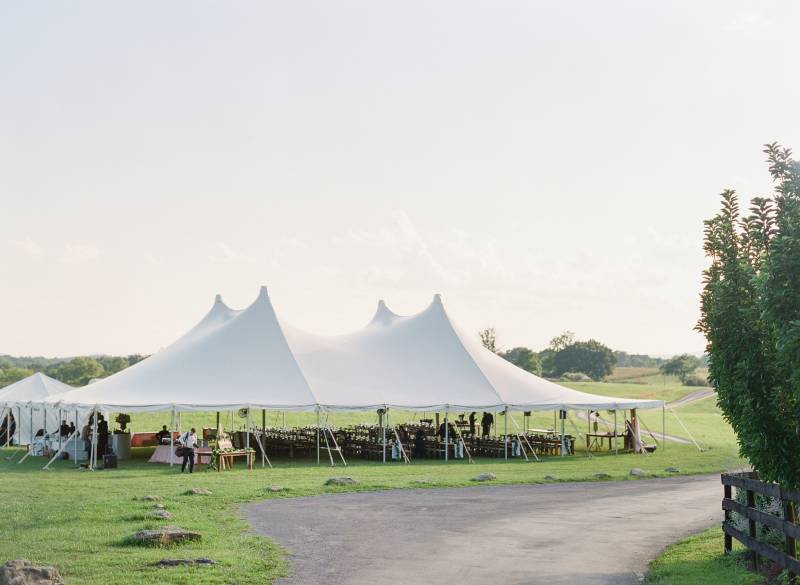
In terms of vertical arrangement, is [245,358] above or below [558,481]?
above

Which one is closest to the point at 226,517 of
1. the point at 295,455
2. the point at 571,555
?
the point at 571,555

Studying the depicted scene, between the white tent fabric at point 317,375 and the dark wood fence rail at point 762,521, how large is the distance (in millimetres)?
16113

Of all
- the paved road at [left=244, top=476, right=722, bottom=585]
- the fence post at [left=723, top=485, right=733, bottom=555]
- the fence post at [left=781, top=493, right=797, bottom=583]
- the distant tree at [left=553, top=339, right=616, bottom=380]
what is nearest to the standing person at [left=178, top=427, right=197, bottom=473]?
the paved road at [left=244, top=476, right=722, bottom=585]

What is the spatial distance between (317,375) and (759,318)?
20.1 m

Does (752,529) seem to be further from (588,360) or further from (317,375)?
(588,360)

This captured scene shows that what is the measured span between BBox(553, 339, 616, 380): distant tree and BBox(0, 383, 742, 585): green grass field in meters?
79.8

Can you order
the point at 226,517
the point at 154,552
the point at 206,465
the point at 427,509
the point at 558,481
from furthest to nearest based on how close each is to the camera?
1. the point at 206,465
2. the point at 558,481
3. the point at 427,509
4. the point at 226,517
5. the point at 154,552

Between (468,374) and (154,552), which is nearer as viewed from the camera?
(154,552)

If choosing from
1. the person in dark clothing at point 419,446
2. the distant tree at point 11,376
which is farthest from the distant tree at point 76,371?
the person in dark clothing at point 419,446

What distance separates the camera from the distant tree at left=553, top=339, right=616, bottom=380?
111375mm

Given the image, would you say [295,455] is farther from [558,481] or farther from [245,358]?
[558,481]

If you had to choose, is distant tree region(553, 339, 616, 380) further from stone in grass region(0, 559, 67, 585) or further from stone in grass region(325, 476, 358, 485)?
stone in grass region(0, 559, 67, 585)

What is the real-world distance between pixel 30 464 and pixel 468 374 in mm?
12784

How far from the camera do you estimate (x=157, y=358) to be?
28875 mm
